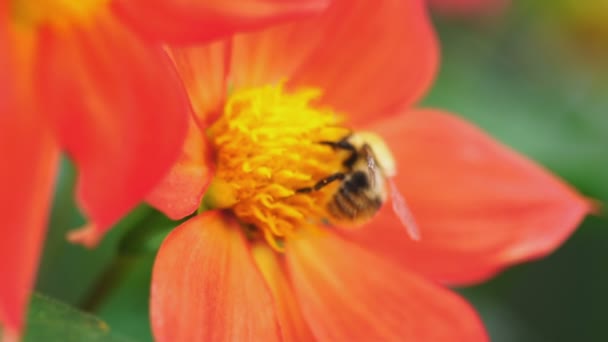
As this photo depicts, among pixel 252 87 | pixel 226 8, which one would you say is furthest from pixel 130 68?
pixel 252 87

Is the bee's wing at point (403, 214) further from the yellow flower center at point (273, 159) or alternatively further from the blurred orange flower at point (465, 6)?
the blurred orange flower at point (465, 6)

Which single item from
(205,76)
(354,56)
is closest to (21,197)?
(205,76)

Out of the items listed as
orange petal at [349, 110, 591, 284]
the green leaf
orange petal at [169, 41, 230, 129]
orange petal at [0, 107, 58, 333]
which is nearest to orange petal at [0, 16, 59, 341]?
orange petal at [0, 107, 58, 333]

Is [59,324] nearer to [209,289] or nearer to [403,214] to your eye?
[209,289]

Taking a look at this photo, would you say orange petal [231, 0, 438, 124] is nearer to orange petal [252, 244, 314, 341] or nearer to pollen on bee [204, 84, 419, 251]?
pollen on bee [204, 84, 419, 251]

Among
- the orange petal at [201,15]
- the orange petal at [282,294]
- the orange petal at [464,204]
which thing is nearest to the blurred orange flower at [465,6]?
the orange petal at [464,204]

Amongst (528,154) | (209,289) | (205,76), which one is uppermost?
(205,76)

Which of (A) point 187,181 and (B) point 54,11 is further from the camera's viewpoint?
(A) point 187,181
